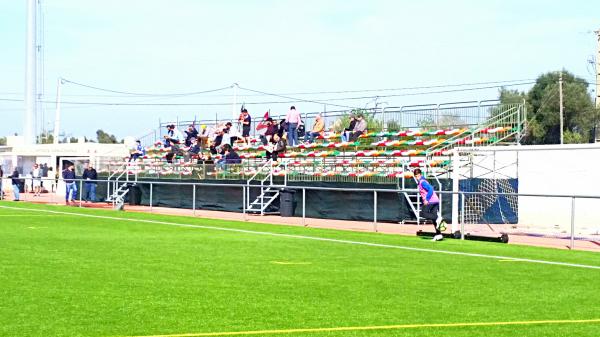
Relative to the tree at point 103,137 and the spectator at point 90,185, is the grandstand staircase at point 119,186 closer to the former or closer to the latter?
the spectator at point 90,185

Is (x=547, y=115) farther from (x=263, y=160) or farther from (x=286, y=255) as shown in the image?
(x=286, y=255)

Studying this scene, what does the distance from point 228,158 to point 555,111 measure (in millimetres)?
51808

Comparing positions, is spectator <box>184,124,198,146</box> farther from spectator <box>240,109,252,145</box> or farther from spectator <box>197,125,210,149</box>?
spectator <box>240,109,252,145</box>

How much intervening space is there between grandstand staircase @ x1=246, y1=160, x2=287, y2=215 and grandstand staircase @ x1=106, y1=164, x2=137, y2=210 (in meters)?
5.69

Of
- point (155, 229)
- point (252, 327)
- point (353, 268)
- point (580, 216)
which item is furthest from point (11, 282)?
point (580, 216)

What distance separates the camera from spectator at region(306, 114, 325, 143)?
147ft

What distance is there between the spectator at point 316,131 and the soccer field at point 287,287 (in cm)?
2207

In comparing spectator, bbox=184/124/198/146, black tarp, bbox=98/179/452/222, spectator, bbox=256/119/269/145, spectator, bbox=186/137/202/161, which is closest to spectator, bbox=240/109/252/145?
spectator, bbox=256/119/269/145

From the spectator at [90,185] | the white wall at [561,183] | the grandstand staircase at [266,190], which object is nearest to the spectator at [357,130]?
the grandstand staircase at [266,190]

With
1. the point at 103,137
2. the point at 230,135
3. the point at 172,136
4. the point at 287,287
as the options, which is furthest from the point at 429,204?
the point at 103,137

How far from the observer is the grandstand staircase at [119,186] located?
39.4m

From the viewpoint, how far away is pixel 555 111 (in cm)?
8588

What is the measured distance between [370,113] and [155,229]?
20.5 meters

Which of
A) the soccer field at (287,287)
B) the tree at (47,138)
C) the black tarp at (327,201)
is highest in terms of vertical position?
the tree at (47,138)
